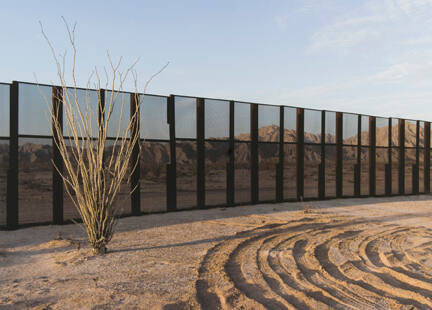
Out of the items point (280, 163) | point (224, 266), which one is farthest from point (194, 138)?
point (224, 266)

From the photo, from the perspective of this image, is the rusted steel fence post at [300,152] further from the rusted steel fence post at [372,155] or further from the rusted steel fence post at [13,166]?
the rusted steel fence post at [13,166]

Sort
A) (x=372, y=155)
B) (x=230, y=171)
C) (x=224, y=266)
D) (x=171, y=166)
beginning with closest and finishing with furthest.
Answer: (x=224, y=266), (x=171, y=166), (x=230, y=171), (x=372, y=155)

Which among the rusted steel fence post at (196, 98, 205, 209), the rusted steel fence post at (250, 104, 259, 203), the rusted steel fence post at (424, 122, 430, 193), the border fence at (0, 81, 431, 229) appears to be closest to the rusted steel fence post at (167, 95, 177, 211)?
the border fence at (0, 81, 431, 229)

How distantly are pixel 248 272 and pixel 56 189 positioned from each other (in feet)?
15.1

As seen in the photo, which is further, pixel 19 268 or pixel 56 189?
pixel 56 189

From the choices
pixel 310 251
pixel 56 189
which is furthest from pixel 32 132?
pixel 310 251

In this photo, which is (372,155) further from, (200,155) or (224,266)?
(224,266)

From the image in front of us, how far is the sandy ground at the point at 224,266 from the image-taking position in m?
3.01

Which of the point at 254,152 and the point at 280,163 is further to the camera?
the point at 280,163

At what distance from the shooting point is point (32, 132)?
21.4 feet

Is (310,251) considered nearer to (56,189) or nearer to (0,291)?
(0,291)

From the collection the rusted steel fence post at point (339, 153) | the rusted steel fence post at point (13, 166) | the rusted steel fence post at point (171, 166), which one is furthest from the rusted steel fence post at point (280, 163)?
the rusted steel fence post at point (13, 166)

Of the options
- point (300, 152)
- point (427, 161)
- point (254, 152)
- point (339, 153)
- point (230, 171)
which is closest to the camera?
point (230, 171)

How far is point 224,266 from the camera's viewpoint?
393 cm
